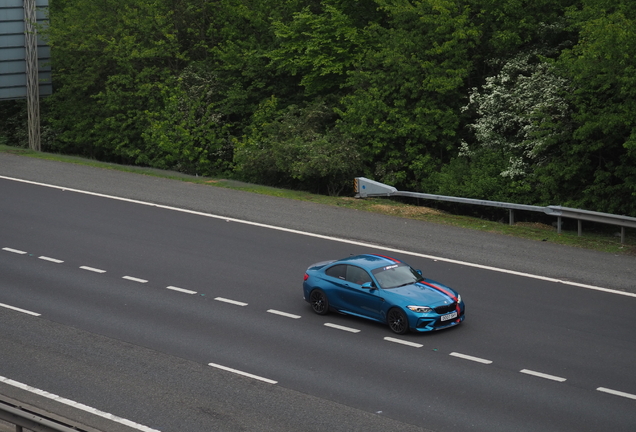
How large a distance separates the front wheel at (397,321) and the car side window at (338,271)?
1.48 meters

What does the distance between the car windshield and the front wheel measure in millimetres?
643

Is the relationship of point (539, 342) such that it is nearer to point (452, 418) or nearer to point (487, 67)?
point (452, 418)

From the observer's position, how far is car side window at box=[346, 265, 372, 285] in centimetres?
1633

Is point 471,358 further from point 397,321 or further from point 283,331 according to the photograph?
point 283,331

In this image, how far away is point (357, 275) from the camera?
54.1ft

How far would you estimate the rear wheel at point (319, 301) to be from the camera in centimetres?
1677

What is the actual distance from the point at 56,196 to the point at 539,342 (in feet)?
58.6

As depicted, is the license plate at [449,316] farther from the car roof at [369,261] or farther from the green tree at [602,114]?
the green tree at [602,114]

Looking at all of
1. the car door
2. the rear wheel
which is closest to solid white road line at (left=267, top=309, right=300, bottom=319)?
the rear wheel

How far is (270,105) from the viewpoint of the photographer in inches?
1439

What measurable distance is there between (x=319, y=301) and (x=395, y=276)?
1726 mm

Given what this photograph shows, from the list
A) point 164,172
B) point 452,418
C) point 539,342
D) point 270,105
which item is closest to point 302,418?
point 452,418

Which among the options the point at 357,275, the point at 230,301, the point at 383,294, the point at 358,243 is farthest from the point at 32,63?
the point at 383,294

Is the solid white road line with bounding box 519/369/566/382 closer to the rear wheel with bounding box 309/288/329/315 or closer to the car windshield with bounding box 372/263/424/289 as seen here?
the car windshield with bounding box 372/263/424/289
